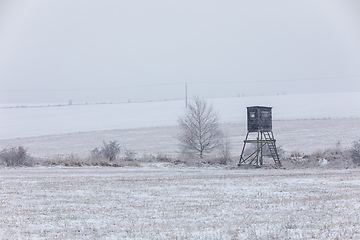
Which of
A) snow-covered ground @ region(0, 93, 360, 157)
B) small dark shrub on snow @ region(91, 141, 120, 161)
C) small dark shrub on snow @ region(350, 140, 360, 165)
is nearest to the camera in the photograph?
small dark shrub on snow @ region(350, 140, 360, 165)

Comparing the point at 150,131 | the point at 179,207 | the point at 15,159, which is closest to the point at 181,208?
the point at 179,207

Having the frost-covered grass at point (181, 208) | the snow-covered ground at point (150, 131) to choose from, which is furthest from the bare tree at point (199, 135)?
the frost-covered grass at point (181, 208)

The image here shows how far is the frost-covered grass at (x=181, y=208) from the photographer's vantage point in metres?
14.7

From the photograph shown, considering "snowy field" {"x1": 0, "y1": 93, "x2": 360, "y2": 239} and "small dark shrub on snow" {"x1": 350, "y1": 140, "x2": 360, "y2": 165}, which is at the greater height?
"small dark shrub on snow" {"x1": 350, "y1": 140, "x2": 360, "y2": 165}

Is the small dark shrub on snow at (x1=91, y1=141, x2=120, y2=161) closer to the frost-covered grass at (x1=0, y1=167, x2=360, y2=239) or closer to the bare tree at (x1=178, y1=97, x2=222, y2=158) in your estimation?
the bare tree at (x1=178, y1=97, x2=222, y2=158)

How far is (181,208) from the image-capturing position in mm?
18531

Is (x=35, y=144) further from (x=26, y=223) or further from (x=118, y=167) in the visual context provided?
(x=26, y=223)

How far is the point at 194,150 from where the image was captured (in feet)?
167

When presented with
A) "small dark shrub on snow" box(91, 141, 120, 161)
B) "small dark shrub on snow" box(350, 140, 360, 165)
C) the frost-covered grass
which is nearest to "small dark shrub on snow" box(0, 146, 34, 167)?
"small dark shrub on snow" box(91, 141, 120, 161)

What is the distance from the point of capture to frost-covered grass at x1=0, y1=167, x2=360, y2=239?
1467cm

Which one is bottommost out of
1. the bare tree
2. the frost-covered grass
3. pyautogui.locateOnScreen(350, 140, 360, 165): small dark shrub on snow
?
the frost-covered grass

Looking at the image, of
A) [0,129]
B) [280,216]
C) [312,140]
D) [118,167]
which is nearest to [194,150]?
[118,167]

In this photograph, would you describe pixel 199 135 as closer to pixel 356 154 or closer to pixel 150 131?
pixel 356 154

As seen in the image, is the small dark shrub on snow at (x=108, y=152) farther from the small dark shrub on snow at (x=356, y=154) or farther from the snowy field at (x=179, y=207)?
the small dark shrub on snow at (x=356, y=154)
